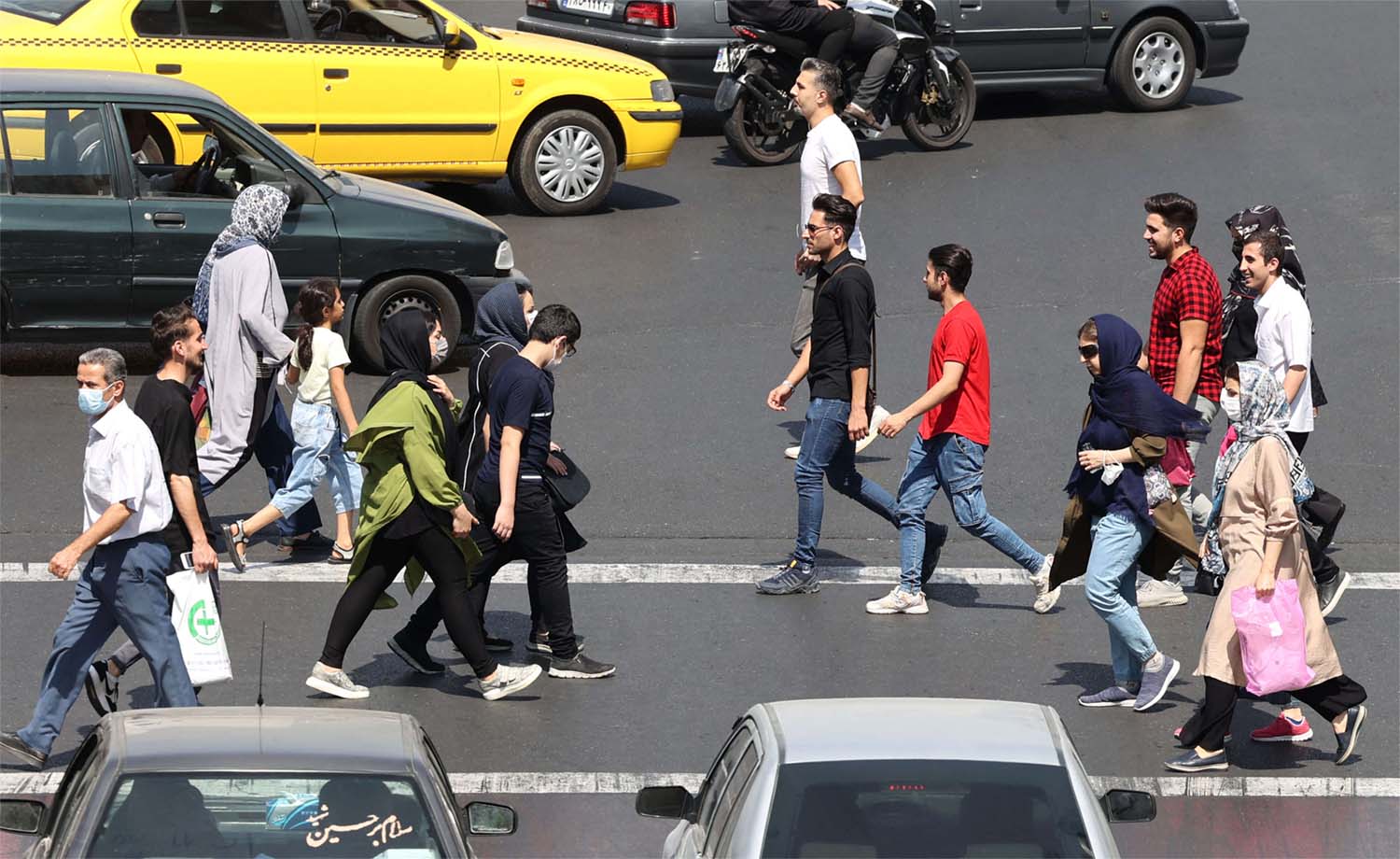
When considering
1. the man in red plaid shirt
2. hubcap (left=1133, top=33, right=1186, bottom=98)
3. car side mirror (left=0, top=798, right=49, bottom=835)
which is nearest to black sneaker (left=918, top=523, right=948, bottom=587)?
the man in red plaid shirt

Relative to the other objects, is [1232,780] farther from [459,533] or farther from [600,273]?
[600,273]

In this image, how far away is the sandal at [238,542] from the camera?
938cm

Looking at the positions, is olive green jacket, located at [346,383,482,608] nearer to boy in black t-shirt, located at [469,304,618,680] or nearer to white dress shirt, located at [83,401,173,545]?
boy in black t-shirt, located at [469,304,618,680]

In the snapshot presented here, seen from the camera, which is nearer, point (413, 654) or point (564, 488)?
point (564, 488)

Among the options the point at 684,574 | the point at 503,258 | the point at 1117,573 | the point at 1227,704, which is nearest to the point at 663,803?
the point at 1227,704

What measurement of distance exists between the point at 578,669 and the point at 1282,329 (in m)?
3.68

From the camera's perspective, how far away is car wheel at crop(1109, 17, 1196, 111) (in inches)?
698

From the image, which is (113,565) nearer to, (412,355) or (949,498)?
(412,355)

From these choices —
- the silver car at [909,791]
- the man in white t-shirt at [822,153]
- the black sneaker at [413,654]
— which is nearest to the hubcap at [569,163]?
the man in white t-shirt at [822,153]

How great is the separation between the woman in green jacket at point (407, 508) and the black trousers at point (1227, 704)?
2.98m

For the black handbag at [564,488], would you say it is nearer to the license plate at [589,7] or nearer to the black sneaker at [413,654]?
the black sneaker at [413,654]

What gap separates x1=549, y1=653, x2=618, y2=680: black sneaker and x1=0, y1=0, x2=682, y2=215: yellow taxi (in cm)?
682

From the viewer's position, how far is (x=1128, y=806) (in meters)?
5.75

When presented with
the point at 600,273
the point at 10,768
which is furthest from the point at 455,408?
the point at 600,273
